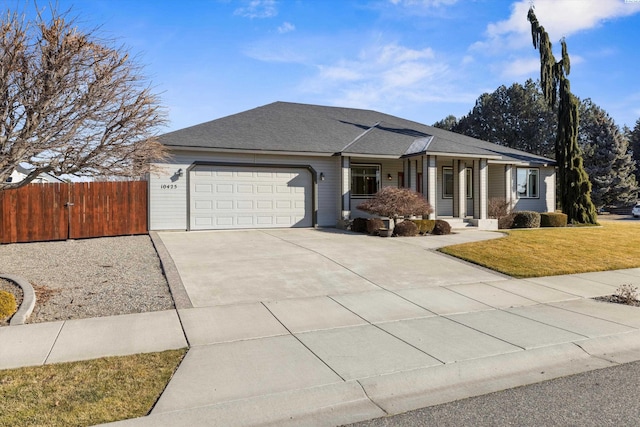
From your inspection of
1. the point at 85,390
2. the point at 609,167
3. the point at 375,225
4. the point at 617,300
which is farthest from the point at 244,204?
the point at 609,167

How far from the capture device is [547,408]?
12.5 ft

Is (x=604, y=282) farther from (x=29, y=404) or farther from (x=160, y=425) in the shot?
(x=29, y=404)

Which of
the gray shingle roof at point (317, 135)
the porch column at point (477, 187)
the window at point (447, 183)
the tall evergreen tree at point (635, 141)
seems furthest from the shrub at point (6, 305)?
the tall evergreen tree at point (635, 141)

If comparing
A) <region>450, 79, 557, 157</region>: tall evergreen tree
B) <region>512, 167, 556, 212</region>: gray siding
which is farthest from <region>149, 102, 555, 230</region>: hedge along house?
<region>450, 79, 557, 157</region>: tall evergreen tree

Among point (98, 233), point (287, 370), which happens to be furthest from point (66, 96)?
Answer: point (98, 233)

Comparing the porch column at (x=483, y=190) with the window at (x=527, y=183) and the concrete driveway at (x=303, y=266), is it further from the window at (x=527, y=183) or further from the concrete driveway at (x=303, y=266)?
the window at (x=527, y=183)

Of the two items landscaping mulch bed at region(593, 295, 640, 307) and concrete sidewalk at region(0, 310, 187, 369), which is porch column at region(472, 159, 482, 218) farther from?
concrete sidewalk at region(0, 310, 187, 369)

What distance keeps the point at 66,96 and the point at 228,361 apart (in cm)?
528

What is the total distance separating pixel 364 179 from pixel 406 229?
197 inches

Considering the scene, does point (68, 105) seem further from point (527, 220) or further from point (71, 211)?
point (527, 220)

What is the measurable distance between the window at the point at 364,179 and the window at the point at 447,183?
363cm

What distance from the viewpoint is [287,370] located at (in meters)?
4.52

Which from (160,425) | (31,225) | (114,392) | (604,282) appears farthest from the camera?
(31,225)

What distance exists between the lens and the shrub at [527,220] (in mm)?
20000
